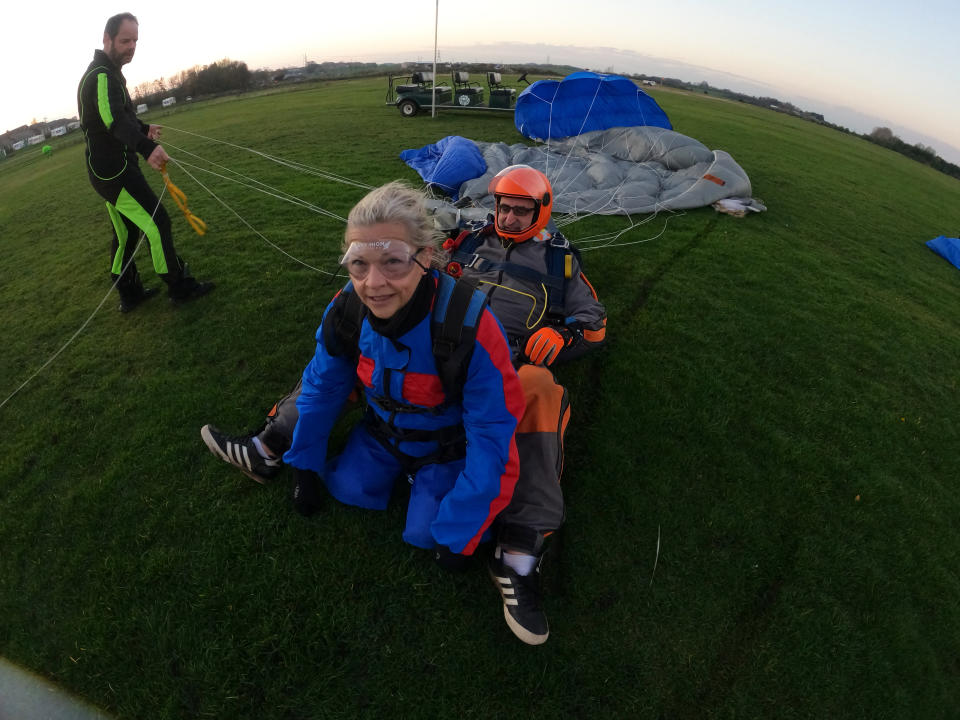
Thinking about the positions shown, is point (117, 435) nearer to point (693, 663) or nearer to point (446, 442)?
point (446, 442)

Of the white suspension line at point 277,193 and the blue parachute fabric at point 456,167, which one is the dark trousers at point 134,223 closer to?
the white suspension line at point 277,193

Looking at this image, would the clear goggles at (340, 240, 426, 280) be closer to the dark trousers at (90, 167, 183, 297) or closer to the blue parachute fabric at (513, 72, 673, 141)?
the dark trousers at (90, 167, 183, 297)

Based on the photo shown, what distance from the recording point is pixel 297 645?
2057mm

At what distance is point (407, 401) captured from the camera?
2160 mm

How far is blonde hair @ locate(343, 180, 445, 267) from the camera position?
1.73 metres

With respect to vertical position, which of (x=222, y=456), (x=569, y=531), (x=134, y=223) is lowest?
(x=569, y=531)

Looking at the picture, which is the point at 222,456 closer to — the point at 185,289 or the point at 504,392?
the point at 504,392

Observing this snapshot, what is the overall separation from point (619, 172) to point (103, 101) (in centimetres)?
719

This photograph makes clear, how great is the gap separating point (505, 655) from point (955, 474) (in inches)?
A: 146

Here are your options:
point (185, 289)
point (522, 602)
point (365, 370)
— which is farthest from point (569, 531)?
point (185, 289)

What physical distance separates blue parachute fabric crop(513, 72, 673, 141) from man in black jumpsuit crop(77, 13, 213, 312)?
7775 millimetres

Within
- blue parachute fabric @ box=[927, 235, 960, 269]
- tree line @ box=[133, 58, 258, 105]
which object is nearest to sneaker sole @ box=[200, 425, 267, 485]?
blue parachute fabric @ box=[927, 235, 960, 269]

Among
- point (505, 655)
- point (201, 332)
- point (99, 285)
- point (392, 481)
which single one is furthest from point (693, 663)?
point (99, 285)

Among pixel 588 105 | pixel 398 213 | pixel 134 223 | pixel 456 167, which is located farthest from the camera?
pixel 588 105
